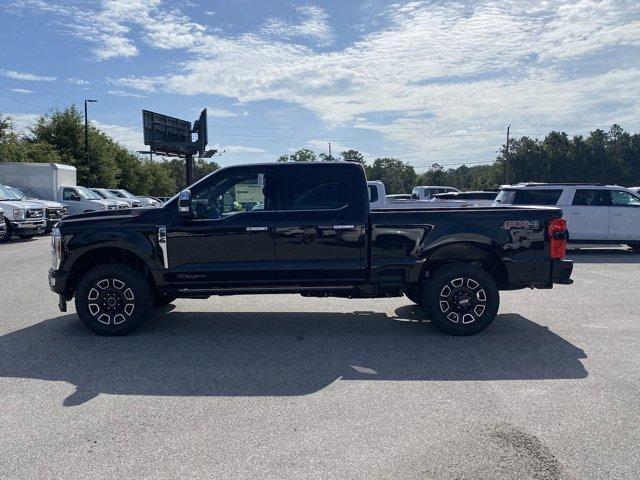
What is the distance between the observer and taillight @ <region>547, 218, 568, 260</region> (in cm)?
631

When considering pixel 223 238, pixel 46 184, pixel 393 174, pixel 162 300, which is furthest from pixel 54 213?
pixel 393 174

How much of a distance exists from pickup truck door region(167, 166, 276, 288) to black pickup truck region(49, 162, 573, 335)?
0.5 inches

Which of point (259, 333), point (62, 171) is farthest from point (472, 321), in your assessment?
point (62, 171)

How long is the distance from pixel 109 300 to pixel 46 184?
71.8ft

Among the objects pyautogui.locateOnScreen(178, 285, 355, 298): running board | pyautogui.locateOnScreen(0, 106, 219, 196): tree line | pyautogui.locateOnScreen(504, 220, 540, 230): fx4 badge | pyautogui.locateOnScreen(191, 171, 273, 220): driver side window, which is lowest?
A: pyautogui.locateOnScreen(178, 285, 355, 298): running board

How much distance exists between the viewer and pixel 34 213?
61.0ft

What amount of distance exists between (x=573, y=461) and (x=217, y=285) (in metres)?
4.23

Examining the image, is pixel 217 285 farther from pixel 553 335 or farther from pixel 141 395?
pixel 553 335

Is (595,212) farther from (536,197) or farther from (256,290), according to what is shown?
(256,290)

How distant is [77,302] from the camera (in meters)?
6.32

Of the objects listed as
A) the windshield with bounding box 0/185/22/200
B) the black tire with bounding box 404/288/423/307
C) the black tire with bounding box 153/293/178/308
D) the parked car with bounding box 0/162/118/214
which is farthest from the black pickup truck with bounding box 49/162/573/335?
the parked car with bounding box 0/162/118/214

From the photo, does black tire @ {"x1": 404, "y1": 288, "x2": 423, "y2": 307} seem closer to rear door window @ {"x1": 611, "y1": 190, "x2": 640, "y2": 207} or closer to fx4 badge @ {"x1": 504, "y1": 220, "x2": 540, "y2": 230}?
fx4 badge @ {"x1": 504, "y1": 220, "x2": 540, "y2": 230}

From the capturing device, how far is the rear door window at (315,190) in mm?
6402

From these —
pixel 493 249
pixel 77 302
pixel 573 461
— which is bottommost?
pixel 573 461
